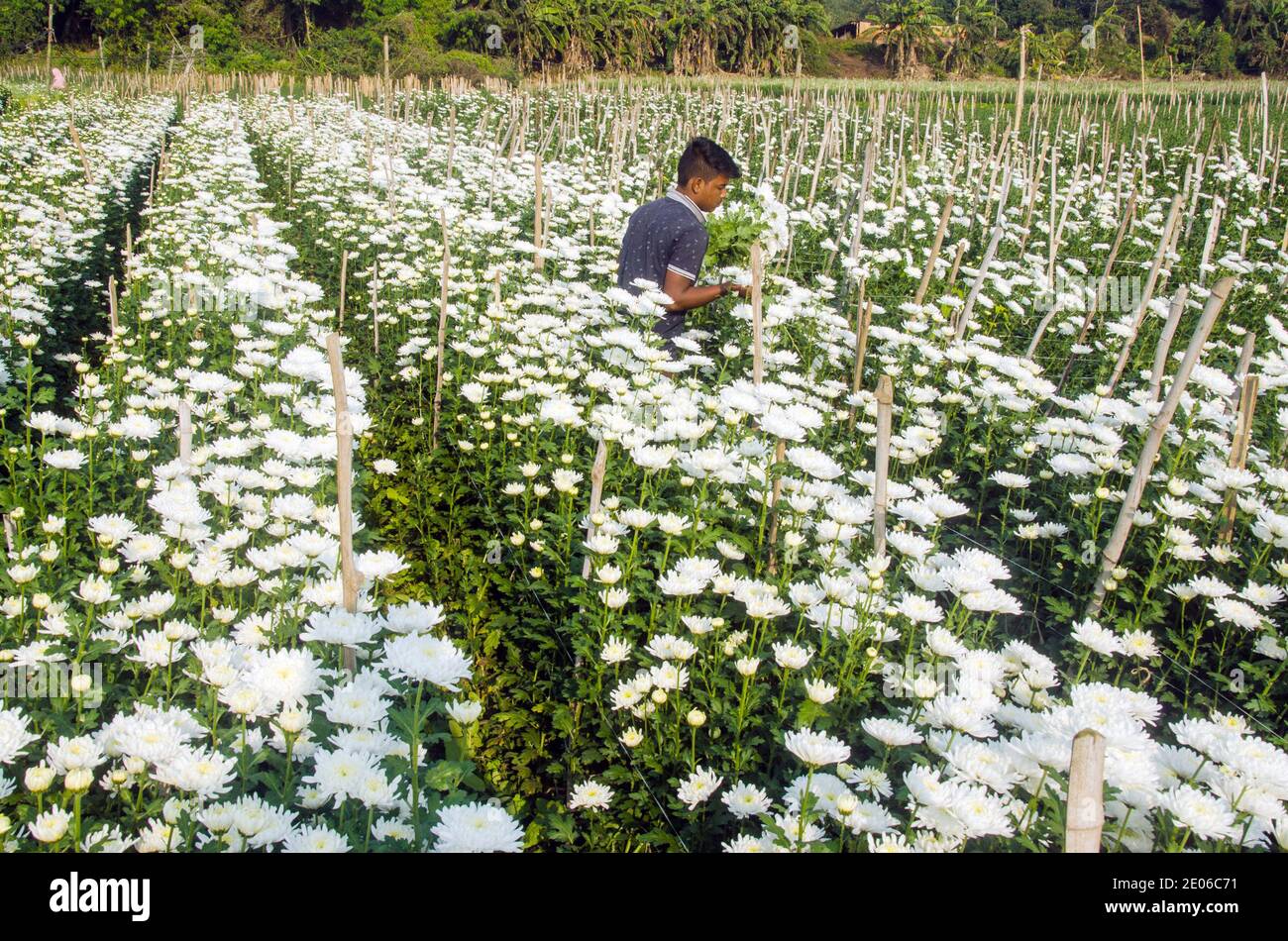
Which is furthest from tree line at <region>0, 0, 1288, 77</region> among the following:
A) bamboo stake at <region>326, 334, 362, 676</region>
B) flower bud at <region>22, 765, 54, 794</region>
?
flower bud at <region>22, 765, 54, 794</region>

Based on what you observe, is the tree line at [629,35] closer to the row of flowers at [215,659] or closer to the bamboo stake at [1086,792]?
the row of flowers at [215,659]

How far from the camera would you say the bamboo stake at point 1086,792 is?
134 cm

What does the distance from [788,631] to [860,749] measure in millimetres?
486

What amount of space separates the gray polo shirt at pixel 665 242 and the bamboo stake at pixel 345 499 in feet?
8.74

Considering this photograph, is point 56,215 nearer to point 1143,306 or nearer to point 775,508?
point 775,508

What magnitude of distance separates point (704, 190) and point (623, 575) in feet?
9.35

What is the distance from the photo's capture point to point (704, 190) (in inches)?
189

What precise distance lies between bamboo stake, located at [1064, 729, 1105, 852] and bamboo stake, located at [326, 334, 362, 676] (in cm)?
150

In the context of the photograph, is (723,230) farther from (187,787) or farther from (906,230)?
(187,787)

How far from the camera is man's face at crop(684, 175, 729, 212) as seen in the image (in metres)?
4.79

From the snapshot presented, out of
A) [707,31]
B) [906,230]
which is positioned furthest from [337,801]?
[707,31]

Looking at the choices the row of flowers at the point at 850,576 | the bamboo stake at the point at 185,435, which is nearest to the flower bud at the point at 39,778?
the row of flowers at the point at 850,576

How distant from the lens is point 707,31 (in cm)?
3666

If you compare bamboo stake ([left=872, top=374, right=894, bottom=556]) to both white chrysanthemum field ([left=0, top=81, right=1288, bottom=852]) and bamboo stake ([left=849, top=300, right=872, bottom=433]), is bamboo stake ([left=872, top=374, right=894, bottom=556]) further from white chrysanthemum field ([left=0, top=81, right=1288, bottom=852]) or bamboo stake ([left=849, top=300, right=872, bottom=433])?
bamboo stake ([left=849, top=300, right=872, bottom=433])
